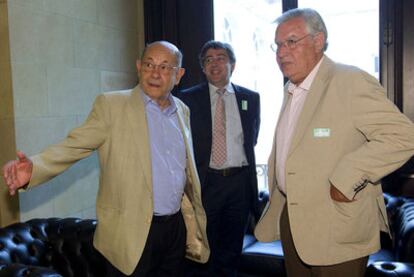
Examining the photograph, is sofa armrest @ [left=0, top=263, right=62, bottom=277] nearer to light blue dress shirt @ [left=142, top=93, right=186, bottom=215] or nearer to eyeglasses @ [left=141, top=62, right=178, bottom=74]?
light blue dress shirt @ [left=142, top=93, right=186, bottom=215]

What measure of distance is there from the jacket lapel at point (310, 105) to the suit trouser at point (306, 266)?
1.23 ft

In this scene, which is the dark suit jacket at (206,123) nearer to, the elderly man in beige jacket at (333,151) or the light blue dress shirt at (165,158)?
the light blue dress shirt at (165,158)

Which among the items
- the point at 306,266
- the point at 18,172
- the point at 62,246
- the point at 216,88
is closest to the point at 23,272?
the point at 18,172

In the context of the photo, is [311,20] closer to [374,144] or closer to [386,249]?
[374,144]

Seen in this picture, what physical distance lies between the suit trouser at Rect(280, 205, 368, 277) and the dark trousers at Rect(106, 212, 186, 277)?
514 millimetres

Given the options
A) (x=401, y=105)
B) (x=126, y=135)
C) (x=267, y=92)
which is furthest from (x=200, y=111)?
(x=401, y=105)

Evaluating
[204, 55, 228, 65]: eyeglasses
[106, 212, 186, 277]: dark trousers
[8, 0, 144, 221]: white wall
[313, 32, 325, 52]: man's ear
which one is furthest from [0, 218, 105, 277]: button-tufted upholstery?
[313, 32, 325, 52]: man's ear

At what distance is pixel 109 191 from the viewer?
1989 mm

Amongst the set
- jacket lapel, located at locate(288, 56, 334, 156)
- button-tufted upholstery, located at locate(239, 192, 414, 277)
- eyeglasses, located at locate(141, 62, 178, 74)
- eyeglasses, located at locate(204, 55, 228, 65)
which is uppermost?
eyeglasses, located at locate(204, 55, 228, 65)

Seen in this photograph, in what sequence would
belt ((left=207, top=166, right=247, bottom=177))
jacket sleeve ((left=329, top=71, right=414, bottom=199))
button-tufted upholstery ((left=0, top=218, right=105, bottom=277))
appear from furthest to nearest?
belt ((left=207, top=166, right=247, bottom=177)) → button-tufted upholstery ((left=0, top=218, right=105, bottom=277)) → jacket sleeve ((left=329, top=71, right=414, bottom=199))

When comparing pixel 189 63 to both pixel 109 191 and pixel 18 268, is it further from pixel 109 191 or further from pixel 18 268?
pixel 18 268

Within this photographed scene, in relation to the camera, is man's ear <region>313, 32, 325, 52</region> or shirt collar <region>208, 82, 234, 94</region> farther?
shirt collar <region>208, 82, 234, 94</region>

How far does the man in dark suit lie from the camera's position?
3.12m

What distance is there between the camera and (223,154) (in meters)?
3.13
